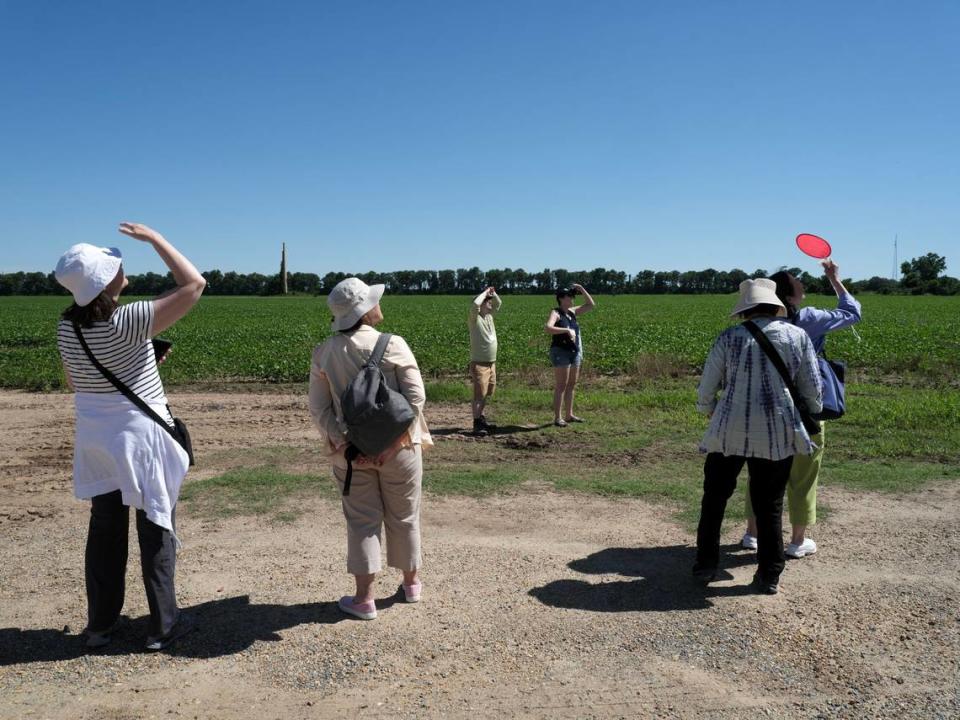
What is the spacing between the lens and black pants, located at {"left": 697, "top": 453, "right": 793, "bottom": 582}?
4434mm

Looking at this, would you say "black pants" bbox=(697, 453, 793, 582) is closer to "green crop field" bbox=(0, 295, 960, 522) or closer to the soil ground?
the soil ground

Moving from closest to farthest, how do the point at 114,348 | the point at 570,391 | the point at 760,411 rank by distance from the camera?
the point at 114,348 < the point at 760,411 < the point at 570,391

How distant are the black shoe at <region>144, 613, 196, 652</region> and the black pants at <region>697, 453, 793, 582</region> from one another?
10.2ft

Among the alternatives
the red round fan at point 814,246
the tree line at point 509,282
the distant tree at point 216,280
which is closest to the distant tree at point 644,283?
the tree line at point 509,282

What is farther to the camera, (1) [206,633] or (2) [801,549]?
(2) [801,549]

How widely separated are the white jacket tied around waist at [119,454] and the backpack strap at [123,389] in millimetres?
24

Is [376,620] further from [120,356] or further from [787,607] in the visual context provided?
[787,607]

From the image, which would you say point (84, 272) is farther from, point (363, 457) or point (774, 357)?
point (774, 357)

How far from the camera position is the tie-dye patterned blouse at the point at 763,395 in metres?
4.32

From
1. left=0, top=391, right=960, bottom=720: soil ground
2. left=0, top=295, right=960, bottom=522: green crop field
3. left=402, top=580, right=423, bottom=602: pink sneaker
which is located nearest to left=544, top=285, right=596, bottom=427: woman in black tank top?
left=0, top=295, right=960, bottom=522: green crop field

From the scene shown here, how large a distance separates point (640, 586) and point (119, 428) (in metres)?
3.22

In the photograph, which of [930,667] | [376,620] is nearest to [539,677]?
[376,620]

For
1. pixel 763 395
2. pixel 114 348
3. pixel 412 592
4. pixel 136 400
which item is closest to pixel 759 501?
pixel 763 395

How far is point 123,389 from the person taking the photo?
3.62 meters
